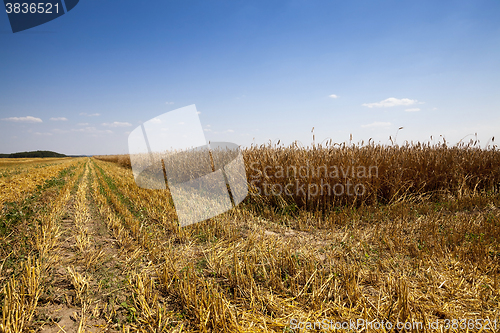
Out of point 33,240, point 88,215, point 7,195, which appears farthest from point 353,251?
point 7,195

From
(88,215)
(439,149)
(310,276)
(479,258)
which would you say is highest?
(439,149)

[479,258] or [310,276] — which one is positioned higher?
[310,276]

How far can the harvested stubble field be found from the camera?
6.48 ft

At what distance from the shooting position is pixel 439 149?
7.80 m

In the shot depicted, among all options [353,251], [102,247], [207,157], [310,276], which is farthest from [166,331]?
[207,157]

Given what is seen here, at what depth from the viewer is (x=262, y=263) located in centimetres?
266

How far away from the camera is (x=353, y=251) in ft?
10.4

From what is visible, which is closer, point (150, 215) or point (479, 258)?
point (479, 258)

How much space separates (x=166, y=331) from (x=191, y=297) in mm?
323

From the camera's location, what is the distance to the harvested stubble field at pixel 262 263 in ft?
6.48

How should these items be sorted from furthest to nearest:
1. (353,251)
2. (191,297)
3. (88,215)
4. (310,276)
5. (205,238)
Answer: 1. (88,215)
2. (205,238)
3. (353,251)
4. (310,276)
5. (191,297)

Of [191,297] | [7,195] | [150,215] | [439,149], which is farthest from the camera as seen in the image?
[439,149]

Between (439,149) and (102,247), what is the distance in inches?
382

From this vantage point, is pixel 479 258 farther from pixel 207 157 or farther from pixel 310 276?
pixel 207 157
